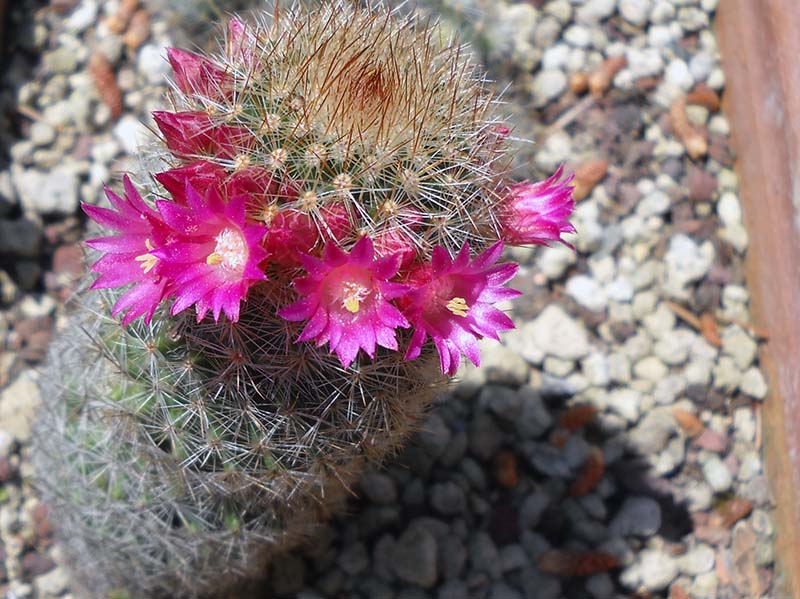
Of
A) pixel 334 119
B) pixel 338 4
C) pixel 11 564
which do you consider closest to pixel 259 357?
pixel 334 119

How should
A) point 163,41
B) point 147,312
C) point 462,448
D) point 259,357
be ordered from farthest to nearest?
point 163,41 < point 462,448 < point 259,357 < point 147,312

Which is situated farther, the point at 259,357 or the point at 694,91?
the point at 694,91

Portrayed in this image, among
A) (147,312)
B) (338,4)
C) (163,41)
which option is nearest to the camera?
(147,312)

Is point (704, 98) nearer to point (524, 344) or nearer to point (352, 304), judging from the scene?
point (524, 344)

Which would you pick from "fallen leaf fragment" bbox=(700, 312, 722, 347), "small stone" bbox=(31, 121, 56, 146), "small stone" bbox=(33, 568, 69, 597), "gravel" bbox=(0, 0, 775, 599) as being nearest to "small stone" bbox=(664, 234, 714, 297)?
"gravel" bbox=(0, 0, 775, 599)

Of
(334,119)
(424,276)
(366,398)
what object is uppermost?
(334,119)

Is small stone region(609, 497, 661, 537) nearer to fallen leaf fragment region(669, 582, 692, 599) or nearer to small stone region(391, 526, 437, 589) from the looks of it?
fallen leaf fragment region(669, 582, 692, 599)

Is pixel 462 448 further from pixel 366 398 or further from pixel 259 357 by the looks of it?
pixel 259 357

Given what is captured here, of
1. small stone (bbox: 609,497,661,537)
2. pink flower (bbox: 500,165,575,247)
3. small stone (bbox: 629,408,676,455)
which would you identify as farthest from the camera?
small stone (bbox: 629,408,676,455)
